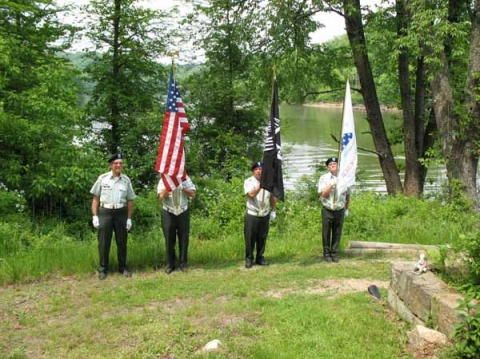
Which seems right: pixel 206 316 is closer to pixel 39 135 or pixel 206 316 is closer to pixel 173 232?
pixel 173 232

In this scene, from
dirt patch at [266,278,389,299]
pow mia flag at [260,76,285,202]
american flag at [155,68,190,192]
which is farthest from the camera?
pow mia flag at [260,76,285,202]

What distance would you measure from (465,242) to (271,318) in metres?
2.24

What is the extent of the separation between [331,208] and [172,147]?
2842mm

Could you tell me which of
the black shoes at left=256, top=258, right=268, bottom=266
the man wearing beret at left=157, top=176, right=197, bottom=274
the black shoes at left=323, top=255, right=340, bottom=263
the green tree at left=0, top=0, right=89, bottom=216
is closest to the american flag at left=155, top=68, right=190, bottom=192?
the man wearing beret at left=157, top=176, right=197, bottom=274

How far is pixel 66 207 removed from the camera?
514 inches

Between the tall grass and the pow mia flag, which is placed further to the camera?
the tall grass

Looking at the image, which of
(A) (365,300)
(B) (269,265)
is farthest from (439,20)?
(A) (365,300)

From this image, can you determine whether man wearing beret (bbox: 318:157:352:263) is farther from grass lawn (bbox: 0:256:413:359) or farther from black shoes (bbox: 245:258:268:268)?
black shoes (bbox: 245:258:268:268)

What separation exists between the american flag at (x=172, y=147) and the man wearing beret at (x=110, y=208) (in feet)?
2.05

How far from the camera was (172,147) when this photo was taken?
8.21 meters

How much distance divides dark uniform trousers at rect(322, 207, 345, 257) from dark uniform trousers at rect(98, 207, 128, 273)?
3335 mm

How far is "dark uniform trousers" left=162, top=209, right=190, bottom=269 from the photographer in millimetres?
8148

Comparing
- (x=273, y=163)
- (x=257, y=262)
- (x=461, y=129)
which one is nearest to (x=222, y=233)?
(x=257, y=262)

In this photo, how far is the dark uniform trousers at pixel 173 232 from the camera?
8.15 metres
